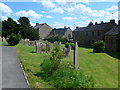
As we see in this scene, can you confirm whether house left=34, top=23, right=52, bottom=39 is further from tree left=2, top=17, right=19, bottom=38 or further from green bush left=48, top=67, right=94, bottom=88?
green bush left=48, top=67, right=94, bottom=88

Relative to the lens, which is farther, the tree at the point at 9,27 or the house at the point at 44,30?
the house at the point at 44,30

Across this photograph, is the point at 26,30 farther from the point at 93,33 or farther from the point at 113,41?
the point at 113,41

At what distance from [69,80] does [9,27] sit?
47.6 m

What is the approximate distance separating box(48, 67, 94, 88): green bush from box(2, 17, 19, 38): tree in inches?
1783

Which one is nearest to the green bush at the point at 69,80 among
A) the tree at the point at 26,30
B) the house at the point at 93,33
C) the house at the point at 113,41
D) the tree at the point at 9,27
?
the house at the point at 113,41

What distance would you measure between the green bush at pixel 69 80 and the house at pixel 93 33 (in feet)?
121

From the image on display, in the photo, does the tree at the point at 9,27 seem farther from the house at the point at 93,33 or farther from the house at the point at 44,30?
the house at the point at 93,33

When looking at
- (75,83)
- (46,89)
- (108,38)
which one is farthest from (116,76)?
(108,38)

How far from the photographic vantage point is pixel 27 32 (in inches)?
2053

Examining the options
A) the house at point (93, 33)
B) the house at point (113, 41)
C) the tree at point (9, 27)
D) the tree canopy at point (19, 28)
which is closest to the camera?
the house at point (113, 41)

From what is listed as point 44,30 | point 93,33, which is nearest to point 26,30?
point 44,30

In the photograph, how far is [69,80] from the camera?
7871 millimetres

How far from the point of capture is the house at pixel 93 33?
43.6 m


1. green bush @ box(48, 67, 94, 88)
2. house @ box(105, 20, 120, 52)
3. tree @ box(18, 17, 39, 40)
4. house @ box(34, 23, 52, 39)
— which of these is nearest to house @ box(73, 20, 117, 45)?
house @ box(105, 20, 120, 52)
